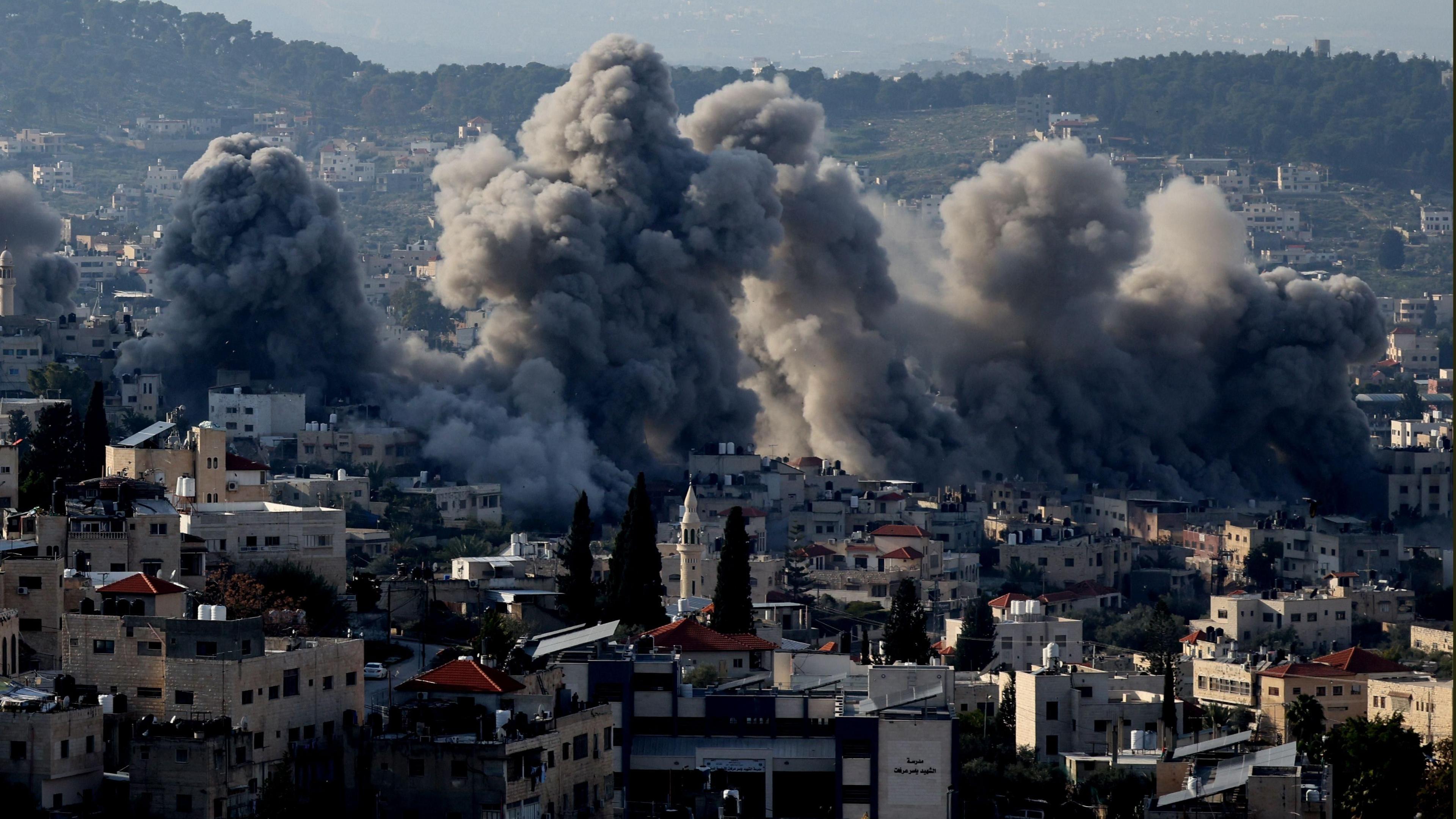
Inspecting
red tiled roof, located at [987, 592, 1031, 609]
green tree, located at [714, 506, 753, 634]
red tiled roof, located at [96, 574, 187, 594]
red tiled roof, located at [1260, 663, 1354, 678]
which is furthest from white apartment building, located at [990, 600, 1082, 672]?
Result: red tiled roof, located at [96, 574, 187, 594]

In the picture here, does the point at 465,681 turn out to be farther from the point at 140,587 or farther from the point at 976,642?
the point at 976,642

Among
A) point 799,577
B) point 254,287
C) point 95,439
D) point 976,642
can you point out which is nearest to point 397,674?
point 95,439

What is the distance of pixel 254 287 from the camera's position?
8644 centimetres

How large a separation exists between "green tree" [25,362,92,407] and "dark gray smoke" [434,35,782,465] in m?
10.3

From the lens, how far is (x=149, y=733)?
3894cm

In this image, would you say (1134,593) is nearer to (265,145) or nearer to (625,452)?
(625,452)

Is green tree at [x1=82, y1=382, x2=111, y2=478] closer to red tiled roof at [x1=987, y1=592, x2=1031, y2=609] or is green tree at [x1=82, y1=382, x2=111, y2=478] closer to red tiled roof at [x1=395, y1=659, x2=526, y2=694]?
red tiled roof at [x1=395, y1=659, x2=526, y2=694]

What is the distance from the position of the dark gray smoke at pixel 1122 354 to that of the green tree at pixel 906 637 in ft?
141

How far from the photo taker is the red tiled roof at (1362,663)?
202ft

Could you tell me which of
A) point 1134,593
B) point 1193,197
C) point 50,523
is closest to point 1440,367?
point 1193,197

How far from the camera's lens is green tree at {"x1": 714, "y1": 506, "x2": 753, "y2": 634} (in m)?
53.9

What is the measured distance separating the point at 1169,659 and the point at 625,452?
110 feet

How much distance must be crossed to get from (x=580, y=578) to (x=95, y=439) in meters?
12.9

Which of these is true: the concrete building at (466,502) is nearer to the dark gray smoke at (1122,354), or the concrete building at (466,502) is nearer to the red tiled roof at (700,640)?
the dark gray smoke at (1122,354)
